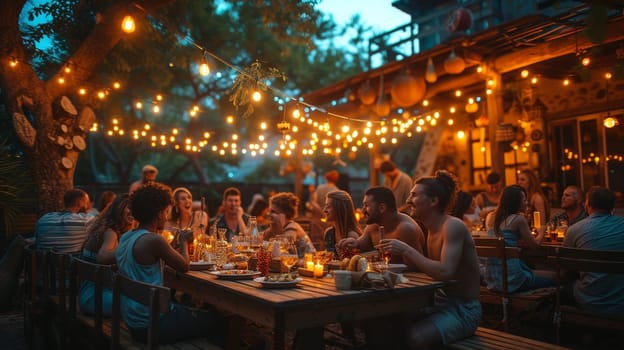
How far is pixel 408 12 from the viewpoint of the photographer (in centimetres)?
1308

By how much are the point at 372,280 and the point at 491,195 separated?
19.1 ft

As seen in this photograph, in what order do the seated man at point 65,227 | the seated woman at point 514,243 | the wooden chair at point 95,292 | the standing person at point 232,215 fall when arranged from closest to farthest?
the wooden chair at point 95,292, the seated woman at point 514,243, the seated man at point 65,227, the standing person at point 232,215

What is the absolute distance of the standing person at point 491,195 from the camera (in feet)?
23.2

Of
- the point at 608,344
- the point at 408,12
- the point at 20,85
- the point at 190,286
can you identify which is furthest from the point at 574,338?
the point at 408,12

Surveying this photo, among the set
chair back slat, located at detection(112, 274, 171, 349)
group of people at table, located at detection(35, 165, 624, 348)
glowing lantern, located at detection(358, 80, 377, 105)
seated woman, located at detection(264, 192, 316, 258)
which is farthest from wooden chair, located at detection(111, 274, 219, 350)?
glowing lantern, located at detection(358, 80, 377, 105)

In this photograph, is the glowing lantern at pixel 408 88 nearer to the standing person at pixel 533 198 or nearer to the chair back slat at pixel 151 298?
the standing person at pixel 533 198

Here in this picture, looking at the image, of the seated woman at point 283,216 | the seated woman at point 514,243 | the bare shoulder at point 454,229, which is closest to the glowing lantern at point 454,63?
the seated woman at point 514,243

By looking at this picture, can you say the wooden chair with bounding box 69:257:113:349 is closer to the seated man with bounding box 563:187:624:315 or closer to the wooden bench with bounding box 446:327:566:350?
the wooden bench with bounding box 446:327:566:350

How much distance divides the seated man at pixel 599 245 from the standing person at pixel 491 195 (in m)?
2.82

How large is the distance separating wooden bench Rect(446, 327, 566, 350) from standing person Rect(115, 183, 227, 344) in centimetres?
156

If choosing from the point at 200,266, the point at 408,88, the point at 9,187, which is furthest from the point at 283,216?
the point at 408,88

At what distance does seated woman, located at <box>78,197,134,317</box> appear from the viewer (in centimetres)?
372

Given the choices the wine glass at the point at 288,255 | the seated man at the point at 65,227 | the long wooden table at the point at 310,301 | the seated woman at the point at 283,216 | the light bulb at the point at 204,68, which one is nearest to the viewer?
the long wooden table at the point at 310,301

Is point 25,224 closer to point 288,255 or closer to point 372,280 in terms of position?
point 288,255
